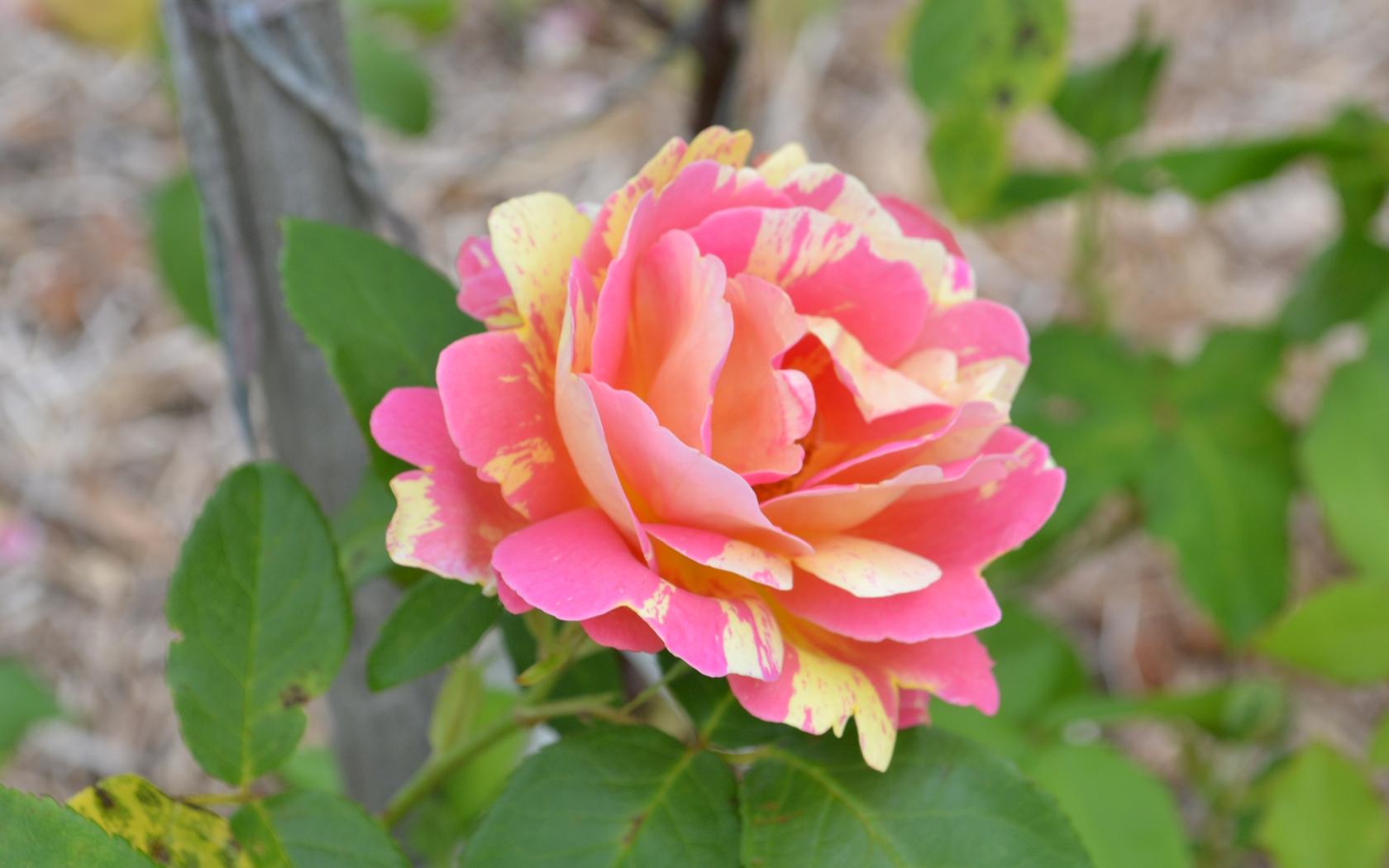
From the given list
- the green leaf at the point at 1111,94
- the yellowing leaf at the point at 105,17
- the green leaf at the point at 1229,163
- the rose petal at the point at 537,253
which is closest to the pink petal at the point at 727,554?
the rose petal at the point at 537,253

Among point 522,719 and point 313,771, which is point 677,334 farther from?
point 313,771

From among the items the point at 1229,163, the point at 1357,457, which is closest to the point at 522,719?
the point at 1357,457

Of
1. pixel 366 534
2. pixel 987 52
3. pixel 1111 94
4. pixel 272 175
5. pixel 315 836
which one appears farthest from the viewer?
pixel 1111 94

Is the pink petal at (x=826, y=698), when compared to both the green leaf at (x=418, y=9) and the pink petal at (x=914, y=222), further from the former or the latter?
the green leaf at (x=418, y=9)

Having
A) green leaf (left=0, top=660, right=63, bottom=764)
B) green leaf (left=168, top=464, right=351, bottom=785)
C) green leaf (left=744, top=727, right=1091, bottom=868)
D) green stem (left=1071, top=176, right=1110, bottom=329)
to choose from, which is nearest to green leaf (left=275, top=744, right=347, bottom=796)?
green leaf (left=0, top=660, right=63, bottom=764)

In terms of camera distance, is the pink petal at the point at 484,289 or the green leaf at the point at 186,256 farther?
the green leaf at the point at 186,256

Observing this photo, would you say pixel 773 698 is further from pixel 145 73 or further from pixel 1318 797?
pixel 145 73

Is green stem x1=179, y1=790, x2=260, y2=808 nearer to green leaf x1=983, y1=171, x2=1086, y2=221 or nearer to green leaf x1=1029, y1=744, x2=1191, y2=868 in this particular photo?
green leaf x1=1029, y1=744, x2=1191, y2=868
